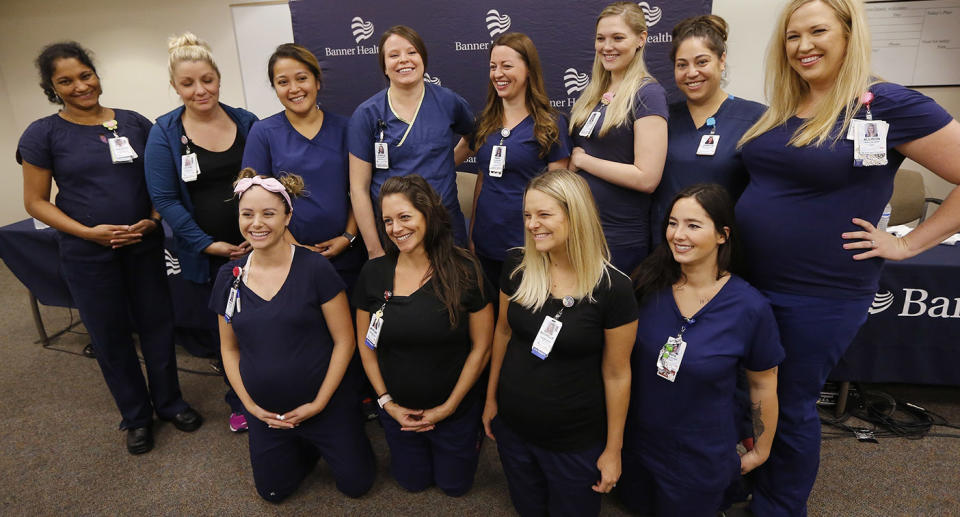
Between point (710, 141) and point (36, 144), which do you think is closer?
point (710, 141)

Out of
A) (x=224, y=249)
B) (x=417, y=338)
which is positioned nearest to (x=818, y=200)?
(x=417, y=338)

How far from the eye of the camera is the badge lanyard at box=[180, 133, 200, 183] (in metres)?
2.12

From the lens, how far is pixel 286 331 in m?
1.84

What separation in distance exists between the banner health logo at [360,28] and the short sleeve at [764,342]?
10.9ft

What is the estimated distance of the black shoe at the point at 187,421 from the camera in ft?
8.15

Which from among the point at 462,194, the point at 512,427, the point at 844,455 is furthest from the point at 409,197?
the point at 844,455

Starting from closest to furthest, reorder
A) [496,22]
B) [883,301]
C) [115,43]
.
Result: [883,301], [496,22], [115,43]

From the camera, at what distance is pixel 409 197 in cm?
173

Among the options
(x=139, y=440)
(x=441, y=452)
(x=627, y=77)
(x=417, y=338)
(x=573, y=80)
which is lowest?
(x=139, y=440)

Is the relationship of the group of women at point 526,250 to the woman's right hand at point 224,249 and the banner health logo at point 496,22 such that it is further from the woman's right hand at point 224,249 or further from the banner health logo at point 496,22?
the banner health logo at point 496,22

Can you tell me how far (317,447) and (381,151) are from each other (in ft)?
3.86

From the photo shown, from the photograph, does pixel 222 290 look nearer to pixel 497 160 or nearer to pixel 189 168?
pixel 189 168

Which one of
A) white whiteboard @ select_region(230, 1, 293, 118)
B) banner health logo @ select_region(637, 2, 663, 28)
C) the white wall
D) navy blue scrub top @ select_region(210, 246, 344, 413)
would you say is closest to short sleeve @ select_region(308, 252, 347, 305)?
navy blue scrub top @ select_region(210, 246, 344, 413)

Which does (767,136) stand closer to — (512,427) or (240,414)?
(512,427)
